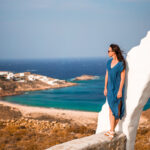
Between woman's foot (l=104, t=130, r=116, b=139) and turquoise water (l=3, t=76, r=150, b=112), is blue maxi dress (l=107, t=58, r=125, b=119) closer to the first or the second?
woman's foot (l=104, t=130, r=116, b=139)

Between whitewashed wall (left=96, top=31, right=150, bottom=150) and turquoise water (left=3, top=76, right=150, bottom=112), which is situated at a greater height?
turquoise water (left=3, top=76, right=150, bottom=112)

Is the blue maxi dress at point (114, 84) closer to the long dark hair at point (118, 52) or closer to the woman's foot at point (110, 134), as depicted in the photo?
the long dark hair at point (118, 52)

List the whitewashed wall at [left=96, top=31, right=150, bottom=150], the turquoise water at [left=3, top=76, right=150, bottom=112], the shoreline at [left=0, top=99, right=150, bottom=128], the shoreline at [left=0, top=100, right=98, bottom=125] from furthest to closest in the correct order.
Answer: the turquoise water at [left=3, top=76, right=150, bottom=112] → the shoreline at [left=0, top=100, right=98, bottom=125] → the shoreline at [left=0, top=99, right=150, bottom=128] → the whitewashed wall at [left=96, top=31, right=150, bottom=150]

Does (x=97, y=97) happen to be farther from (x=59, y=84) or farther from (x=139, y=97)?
(x=139, y=97)

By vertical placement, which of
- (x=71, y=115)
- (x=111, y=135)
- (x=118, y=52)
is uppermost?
(x=71, y=115)

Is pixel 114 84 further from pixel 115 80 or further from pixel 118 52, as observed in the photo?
pixel 118 52

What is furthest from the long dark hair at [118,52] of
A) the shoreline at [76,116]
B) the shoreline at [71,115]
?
the shoreline at [71,115]

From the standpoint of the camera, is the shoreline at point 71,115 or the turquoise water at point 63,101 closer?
the shoreline at point 71,115

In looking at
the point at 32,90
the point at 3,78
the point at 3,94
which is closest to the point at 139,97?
the point at 3,94

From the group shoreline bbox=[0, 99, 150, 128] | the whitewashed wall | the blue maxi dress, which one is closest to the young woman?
the blue maxi dress

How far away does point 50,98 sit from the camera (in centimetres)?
3281

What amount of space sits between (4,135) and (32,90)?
30089 mm

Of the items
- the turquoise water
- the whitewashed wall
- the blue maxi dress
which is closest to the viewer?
the blue maxi dress

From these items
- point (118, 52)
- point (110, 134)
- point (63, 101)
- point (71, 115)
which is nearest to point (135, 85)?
point (118, 52)
